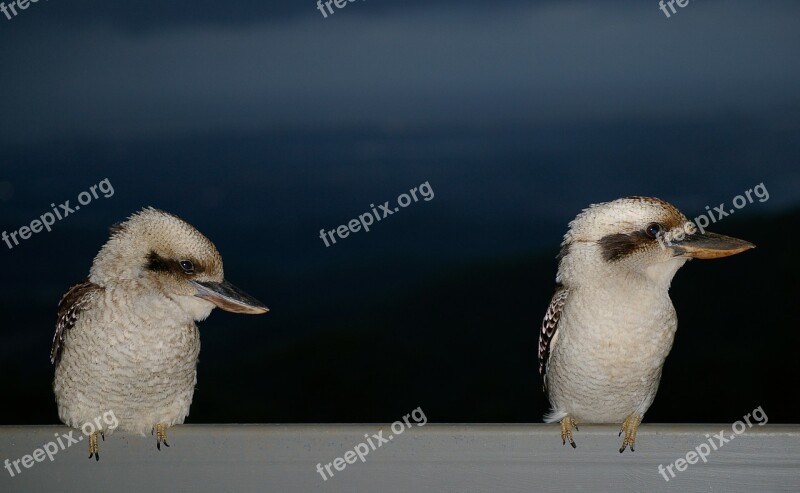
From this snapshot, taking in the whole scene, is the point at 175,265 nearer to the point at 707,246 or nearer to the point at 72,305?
the point at 72,305

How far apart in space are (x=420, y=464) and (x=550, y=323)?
0.67m

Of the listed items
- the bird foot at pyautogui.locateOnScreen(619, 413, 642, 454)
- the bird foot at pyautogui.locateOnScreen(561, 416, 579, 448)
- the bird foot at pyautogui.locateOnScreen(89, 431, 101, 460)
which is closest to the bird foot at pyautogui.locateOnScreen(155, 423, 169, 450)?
the bird foot at pyautogui.locateOnScreen(89, 431, 101, 460)

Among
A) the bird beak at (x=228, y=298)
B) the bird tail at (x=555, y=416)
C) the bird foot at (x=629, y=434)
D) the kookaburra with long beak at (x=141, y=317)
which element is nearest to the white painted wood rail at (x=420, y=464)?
the bird foot at (x=629, y=434)

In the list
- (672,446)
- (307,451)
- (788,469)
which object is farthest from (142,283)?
(788,469)

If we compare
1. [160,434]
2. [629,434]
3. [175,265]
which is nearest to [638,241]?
[629,434]

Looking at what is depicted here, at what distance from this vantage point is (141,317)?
2.10m

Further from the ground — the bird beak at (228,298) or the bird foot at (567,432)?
the bird beak at (228,298)

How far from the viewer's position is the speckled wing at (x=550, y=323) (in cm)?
236

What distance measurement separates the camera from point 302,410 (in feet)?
14.4

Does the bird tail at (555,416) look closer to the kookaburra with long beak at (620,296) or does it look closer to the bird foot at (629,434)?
the kookaburra with long beak at (620,296)

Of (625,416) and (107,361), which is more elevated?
(107,361)

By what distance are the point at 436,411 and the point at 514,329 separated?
557mm

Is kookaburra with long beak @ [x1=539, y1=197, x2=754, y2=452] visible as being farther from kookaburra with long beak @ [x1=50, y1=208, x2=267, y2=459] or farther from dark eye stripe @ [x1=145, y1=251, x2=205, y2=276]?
dark eye stripe @ [x1=145, y1=251, x2=205, y2=276]

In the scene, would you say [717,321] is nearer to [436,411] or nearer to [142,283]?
[436,411]
